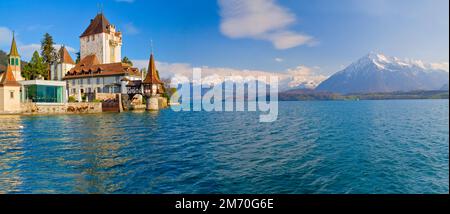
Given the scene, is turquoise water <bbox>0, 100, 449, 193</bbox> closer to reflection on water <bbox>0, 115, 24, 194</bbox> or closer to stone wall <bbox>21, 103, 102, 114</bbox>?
reflection on water <bbox>0, 115, 24, 194</bbox>

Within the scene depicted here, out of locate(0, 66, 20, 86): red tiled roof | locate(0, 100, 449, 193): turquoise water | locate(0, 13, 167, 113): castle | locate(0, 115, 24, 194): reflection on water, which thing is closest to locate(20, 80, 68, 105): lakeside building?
locate(0, 13, 167, 113): castle

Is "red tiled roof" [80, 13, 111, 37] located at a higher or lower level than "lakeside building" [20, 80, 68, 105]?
higher

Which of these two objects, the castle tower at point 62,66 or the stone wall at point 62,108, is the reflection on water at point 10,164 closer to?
the stone wall at point 62,108

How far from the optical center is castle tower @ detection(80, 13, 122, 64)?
8512 centimetres

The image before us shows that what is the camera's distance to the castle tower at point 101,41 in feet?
279

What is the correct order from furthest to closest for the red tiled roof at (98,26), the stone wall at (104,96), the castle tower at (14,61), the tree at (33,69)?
the red tiled roof at (98,26), the tree at (33,69), the stone wall at (104,96), the castle tower at (14,61)

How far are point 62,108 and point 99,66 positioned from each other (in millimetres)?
21543

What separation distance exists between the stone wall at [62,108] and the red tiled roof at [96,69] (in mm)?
12670

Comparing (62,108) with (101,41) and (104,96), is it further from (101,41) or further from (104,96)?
(101,41)

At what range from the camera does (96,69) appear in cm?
7562

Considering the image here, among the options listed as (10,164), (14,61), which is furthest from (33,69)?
(10,164)

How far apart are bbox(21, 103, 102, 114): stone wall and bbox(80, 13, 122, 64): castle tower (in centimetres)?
2834

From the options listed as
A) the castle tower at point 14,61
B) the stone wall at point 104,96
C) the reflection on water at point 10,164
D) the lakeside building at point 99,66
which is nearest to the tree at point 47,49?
the lakeside building at point 99,66
